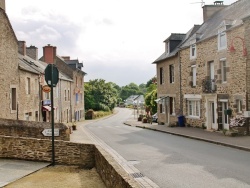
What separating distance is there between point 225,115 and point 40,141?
1463 centimetres

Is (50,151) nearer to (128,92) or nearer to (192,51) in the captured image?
(192,51)

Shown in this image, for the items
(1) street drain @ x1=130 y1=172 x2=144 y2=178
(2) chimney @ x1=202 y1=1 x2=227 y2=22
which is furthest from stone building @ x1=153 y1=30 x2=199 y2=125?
(1) street drain @ x1=130 y1=172 x2=144 y2=178

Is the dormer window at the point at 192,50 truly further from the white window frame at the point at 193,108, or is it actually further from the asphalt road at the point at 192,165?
the asphalt road at the point at 192,165

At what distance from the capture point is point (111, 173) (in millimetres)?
8016

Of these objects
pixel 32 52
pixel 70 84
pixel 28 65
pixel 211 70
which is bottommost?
pixel 211 70

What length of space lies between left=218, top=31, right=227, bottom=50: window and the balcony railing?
256 cm

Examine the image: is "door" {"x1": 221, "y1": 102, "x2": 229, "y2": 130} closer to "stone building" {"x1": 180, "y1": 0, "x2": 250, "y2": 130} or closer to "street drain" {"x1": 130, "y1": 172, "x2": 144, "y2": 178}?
"stone building" {"x1": 180, "y1": 0, "x2": 250, "y2": 130}

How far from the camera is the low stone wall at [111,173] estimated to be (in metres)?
6.59

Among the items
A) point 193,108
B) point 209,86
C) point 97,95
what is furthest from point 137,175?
point 97,95

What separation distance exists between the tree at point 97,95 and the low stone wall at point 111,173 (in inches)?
2442

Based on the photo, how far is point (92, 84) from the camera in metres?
76.8

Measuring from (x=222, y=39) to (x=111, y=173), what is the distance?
56.0ft

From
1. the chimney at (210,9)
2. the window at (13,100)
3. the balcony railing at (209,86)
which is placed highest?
the chimney at (210,9)

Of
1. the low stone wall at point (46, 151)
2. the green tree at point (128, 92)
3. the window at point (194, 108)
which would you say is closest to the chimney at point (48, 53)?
the window at point (194, 108)
